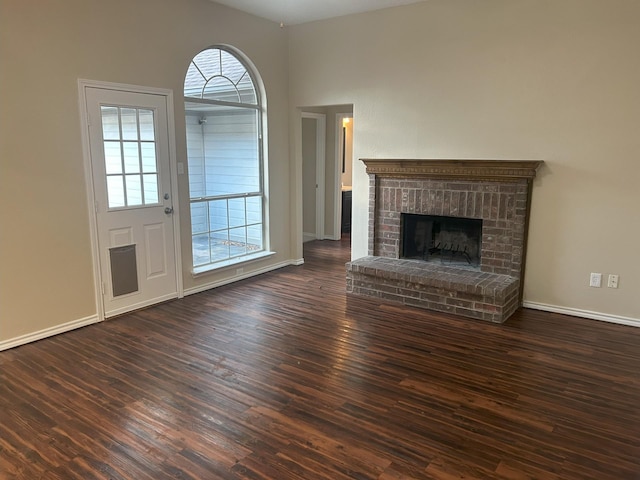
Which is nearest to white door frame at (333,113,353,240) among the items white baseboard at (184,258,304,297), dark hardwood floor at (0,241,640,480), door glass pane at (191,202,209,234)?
white baseboard at (184,258,304,297)

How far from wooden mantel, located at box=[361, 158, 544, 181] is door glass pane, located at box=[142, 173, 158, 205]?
2207 millimetres

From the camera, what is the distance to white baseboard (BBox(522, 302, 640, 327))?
395 cm

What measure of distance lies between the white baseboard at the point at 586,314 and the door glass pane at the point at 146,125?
3884mm

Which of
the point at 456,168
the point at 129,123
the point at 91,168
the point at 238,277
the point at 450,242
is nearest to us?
the point at 91,168

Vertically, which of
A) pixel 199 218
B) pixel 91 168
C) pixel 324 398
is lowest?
pixel 324 398

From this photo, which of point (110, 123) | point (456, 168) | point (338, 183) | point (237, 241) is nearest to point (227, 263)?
point (237, 241)

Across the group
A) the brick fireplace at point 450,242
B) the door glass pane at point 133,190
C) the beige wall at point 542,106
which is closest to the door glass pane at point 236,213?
the door glass pane at point 133,190

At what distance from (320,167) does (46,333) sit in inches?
196

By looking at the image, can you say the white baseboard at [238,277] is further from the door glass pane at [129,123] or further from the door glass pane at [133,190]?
the door glass pane at [129,123]

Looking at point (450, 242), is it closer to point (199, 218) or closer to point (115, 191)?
point (199, 218)

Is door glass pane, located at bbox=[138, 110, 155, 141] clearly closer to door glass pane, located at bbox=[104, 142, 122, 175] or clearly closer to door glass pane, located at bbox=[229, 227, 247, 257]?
door glass pane, located at bbox=[104, 142, 122, 175]

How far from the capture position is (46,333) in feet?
12.1

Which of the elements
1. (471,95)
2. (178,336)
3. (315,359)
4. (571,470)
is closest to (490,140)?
(471,95)

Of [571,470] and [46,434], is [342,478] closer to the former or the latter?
[571,470]
